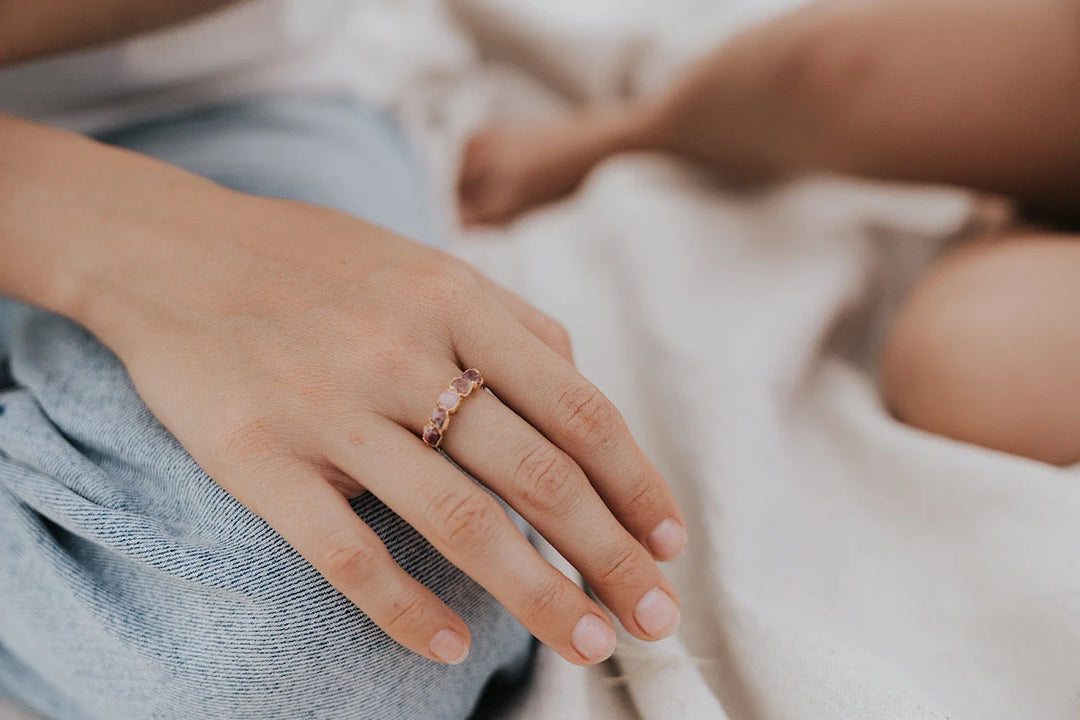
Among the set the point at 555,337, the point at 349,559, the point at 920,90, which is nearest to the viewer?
the point at 349,559

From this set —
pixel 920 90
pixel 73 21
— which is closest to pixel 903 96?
pixel 920 90

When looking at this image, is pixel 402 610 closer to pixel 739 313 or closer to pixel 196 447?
pixel 196 447

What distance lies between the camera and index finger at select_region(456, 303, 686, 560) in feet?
1.43

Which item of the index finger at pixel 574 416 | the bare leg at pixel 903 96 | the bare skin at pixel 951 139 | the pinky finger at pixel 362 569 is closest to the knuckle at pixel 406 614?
the pinky finger at pixel 362 569

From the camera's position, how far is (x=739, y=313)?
27.6 inches

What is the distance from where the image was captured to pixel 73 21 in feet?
1.94

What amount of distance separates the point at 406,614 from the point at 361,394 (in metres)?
0.11

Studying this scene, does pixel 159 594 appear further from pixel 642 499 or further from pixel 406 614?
pixel 642 499

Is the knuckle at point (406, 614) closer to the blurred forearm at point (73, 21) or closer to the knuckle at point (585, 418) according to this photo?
the knuckle at point (585, 418)

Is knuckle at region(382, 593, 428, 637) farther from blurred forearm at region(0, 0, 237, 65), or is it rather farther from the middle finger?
blurred forearm at region(0, 0, 237, 65)

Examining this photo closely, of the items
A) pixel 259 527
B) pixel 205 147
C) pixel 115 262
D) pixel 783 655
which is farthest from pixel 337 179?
pixel 783 655

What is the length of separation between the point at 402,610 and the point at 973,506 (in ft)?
1.19

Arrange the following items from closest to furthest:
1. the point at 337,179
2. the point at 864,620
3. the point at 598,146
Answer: the point at 864,620, the point at 337,179, the point at 598,146

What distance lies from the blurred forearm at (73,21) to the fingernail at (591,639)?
1.74ft
